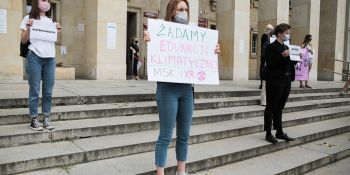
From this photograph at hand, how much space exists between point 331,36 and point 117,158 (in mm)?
19889

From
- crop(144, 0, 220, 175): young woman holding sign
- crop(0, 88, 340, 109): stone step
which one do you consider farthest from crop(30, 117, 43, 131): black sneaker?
crop(144, 0, 220, 175): young woman holding sign

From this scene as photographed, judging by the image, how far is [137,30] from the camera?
1689 centimetres

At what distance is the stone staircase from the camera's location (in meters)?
4.18

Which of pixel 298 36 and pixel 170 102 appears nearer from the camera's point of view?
pixel 170 102

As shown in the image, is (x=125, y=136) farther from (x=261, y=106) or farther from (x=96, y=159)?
(x=261, y=106)

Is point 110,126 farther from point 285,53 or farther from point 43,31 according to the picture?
point 285,53

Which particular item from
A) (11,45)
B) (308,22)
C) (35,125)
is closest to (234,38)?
(308,22)

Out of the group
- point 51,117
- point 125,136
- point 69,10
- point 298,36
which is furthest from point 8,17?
point 298,36

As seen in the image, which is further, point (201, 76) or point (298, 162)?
point (298, 162)

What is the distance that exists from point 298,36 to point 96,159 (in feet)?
58.3

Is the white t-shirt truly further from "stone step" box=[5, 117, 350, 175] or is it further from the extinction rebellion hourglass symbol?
the extinction rebellion hourglass symbol

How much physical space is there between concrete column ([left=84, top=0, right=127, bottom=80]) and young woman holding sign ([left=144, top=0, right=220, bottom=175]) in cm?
898

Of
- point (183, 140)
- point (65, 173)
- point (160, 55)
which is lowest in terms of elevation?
point (65, 173)

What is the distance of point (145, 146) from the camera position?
15.8ft
